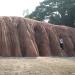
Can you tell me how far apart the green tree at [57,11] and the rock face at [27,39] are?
48.1ft

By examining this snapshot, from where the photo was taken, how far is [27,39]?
2802 centimetres

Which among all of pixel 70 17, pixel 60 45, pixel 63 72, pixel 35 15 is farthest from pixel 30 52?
pixel 35 15

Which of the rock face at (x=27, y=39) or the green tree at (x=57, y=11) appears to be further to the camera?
the green tree at (x=57, y=11)

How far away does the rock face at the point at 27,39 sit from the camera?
27250 mm

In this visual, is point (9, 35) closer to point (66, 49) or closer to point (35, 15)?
point (66, 49)

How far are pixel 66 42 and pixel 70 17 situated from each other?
44.9ft

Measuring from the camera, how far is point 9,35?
2764 centimetres

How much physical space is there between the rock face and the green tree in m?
14.7

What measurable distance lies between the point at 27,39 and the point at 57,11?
2442 centimetres

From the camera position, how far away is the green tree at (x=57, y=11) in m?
48.8

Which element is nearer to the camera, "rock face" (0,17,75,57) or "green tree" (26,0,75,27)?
"rock face" (0,17,75,57)

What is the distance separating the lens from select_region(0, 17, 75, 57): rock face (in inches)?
1073

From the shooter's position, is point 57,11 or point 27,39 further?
point 57,11

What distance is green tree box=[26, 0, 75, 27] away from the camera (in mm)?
48781
